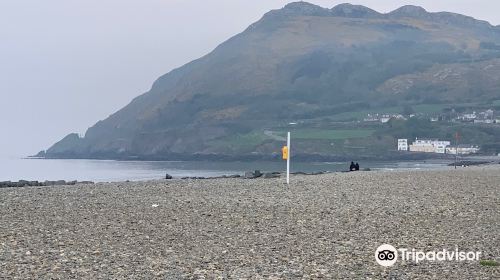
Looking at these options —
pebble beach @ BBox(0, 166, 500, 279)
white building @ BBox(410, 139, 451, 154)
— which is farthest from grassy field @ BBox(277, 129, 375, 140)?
pebble beach @ BBox(0, 166, 500, 279)

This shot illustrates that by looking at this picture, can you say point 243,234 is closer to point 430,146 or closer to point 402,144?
point 430,146

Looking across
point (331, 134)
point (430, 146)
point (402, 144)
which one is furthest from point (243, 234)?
point (331, 134)

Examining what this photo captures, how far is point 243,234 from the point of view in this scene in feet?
45.2

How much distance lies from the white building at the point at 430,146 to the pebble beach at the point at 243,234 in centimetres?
10768

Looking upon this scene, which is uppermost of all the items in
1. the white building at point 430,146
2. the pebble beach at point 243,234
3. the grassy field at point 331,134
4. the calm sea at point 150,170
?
the grassy field at point 331,134

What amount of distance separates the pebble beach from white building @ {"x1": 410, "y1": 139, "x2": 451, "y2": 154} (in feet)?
353

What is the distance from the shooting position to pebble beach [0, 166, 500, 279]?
10281 millimetres

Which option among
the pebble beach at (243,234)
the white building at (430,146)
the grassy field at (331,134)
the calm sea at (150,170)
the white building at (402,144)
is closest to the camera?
the pebble beach at (243,234)

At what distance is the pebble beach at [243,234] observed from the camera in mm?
10281

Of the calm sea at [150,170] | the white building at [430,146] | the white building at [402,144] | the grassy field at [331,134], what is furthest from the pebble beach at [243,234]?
the grassy field at [331,134]

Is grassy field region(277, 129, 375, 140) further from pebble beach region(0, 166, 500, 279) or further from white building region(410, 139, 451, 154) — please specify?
pebble beach region(0, 166, 500, 279)

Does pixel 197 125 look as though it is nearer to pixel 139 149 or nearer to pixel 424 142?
pixel 139 149

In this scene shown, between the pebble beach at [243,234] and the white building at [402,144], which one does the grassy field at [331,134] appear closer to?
the white building at [402,144]

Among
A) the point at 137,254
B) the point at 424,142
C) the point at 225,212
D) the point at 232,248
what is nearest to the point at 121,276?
the point at 137,254
